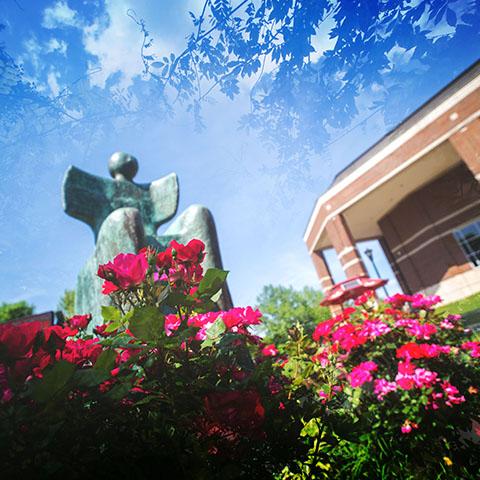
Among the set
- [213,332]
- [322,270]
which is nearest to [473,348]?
[213,332]

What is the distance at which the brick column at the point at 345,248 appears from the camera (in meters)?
13.9

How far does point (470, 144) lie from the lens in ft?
34.8

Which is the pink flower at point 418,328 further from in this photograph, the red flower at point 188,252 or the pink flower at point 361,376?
the red flower at point 188,252

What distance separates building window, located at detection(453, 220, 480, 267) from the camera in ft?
45.8

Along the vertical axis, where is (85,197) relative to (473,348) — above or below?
above

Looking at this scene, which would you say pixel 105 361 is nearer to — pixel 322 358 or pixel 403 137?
pixel 322 358

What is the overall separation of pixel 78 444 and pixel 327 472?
2.63 ft

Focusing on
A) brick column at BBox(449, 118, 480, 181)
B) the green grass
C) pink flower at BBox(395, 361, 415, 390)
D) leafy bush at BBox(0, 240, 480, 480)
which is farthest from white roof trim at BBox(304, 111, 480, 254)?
leafy bush at BBox(0, 240, 480, 480)

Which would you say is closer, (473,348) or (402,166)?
(473,348)

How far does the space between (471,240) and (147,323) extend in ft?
57.9

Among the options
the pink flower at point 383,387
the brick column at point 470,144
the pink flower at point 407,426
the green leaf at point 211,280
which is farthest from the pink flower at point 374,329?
the brick column at point 470,144

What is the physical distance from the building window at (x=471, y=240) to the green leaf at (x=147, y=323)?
17397mm

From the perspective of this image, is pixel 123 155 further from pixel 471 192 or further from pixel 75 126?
pixel 471 192

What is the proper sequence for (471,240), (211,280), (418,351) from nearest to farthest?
1. (211,280)
2. (418,351)
3. (471,240)
